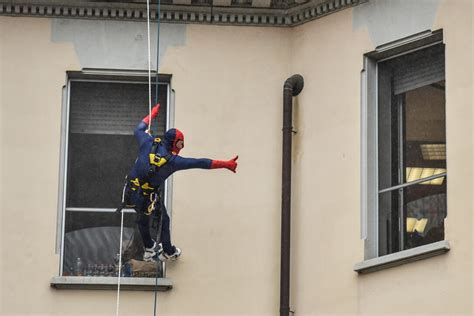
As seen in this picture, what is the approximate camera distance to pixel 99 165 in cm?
1928

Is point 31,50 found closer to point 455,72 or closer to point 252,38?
point 252,38

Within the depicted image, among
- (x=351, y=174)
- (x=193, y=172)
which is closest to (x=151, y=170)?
(x=193, y=172)

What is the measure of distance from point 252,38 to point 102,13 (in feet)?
5.43

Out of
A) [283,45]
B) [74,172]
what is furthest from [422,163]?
[74,172]

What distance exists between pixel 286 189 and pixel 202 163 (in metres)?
1.55

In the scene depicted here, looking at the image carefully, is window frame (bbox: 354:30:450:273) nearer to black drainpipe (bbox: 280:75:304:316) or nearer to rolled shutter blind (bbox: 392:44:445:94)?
rolled shutter blind (bbox: 392:44:445:94)

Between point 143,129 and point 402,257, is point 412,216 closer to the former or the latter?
point 402,257

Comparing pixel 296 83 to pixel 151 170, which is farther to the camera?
pixel 296 83

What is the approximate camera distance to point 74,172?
19188 millimetres

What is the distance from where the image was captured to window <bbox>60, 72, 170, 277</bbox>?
746 inches

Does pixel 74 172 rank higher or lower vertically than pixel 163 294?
higher

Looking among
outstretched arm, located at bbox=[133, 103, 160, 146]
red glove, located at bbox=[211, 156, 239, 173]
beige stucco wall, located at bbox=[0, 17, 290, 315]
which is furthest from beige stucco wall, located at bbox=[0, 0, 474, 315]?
red glove, located at bbox=[211, 156, 239, 173]

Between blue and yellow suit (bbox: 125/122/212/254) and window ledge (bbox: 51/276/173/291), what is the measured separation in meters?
0.42

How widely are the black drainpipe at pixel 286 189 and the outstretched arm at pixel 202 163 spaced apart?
115 centimetres
